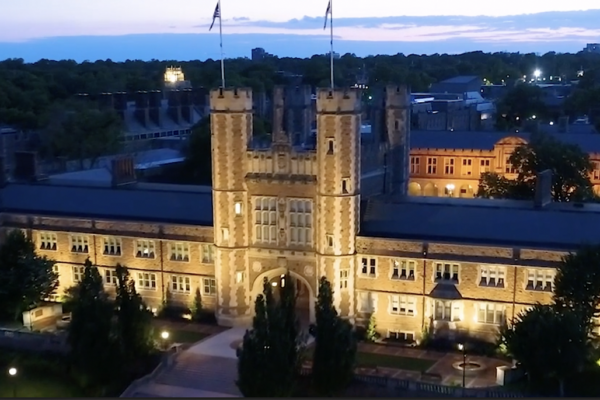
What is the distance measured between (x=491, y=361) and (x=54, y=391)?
800 inches

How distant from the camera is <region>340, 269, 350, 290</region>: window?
1725 inches

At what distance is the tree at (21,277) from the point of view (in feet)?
149

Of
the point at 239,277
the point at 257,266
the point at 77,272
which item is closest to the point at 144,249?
the point at 77,272

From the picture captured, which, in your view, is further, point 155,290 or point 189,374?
point 155,290

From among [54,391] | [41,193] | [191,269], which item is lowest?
[54,391]

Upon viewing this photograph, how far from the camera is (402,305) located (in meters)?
Result: 43.5

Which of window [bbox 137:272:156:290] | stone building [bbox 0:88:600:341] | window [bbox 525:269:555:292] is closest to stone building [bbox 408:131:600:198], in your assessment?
stone building [bbox 0:88:600:341]

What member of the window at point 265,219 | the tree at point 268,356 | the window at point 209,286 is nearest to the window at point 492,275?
the window at point 265,219

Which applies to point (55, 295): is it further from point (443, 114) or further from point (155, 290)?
point (443, 114)

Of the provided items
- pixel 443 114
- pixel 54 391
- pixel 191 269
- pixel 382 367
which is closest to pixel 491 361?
pixel 382 367

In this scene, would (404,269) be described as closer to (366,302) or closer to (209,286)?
(366,302)

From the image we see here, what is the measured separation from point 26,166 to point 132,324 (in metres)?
21.6

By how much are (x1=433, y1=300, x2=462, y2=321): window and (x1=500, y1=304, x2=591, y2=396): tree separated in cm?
644

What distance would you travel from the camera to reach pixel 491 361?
4031cm
